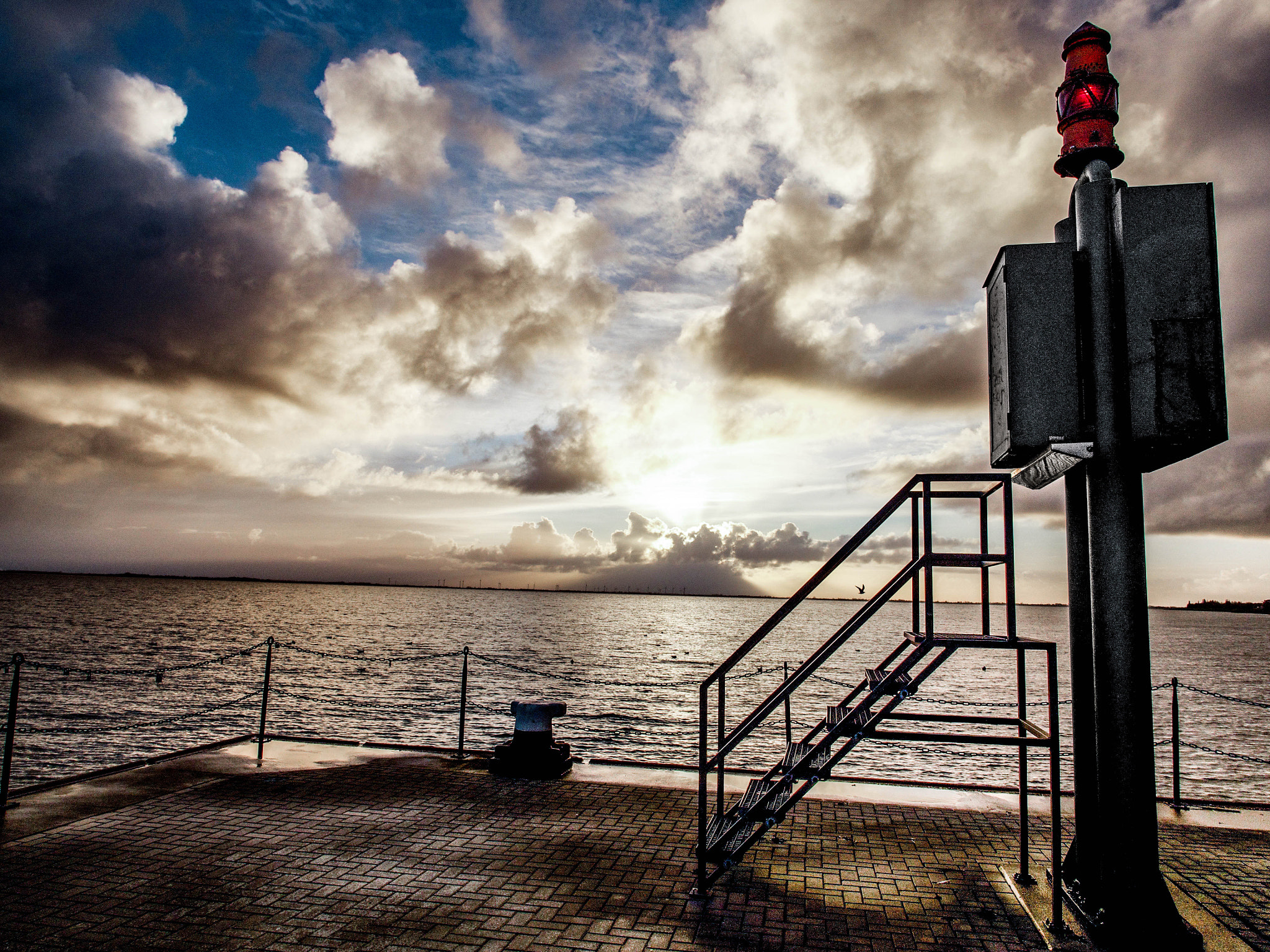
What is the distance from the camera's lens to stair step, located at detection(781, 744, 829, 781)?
6066 millimetres

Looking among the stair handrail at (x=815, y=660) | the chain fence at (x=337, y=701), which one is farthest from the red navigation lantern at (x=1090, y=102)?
the chain fence at (x=337, y=701)

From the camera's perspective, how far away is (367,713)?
27.6m

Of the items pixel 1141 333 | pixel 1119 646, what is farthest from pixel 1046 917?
pixel 1141 333

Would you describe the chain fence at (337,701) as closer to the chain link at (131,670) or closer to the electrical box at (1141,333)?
the chain link at (131,670)

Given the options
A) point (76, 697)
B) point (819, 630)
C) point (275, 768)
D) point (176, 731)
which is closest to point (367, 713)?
point (176, 731)

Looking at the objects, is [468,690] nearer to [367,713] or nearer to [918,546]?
[367,713]

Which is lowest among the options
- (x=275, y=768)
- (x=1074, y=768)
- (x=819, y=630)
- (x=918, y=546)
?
(x=819, y=630)

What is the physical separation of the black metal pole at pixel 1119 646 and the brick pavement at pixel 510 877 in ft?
2.31

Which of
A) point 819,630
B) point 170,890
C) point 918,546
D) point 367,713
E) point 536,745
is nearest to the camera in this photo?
point 170,890

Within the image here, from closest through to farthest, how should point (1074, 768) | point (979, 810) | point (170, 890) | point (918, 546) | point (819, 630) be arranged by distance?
1. point (170, 890)
2. point (1074, 768)
3. point (918, 546)
4. point (979, 810)
5. point (819, 630)

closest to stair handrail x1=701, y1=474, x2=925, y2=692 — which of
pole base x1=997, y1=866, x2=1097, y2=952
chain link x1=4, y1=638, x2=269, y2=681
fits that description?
pole base x1=997, y1=866, x2=1097, y2=952

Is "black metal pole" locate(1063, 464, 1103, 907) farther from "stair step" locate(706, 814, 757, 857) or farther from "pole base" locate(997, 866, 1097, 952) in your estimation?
"stair step" locate(706, 814, 757, 857)

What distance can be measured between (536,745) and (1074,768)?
590 cm

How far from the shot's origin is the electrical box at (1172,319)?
531 cm
